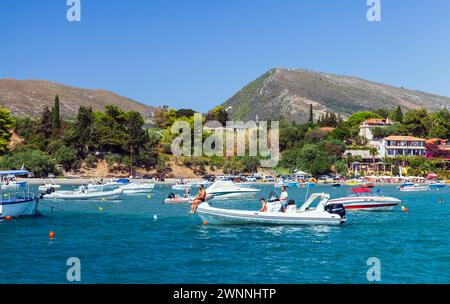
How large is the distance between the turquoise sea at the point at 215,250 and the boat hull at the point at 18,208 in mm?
957

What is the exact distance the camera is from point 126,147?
111312 millimetres

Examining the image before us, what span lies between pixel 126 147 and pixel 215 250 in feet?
277

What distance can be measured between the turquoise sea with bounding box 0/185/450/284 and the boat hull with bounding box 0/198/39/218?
3.14 ft

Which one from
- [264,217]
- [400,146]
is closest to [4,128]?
[400,146]

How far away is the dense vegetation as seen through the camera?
4267 inches

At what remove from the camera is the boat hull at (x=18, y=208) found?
41.3 m

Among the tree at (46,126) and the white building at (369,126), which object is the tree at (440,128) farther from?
the tree at (46,126)

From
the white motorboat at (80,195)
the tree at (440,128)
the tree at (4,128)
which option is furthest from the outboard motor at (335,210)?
the tree at (440,128)

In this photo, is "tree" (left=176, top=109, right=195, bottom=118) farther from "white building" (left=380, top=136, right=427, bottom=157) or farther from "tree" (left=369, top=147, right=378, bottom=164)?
"white building" (left=380, top=136, right=427, bottom=157)

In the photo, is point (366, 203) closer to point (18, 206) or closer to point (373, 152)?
point (18, 206)

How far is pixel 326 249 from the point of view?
97.5ft
